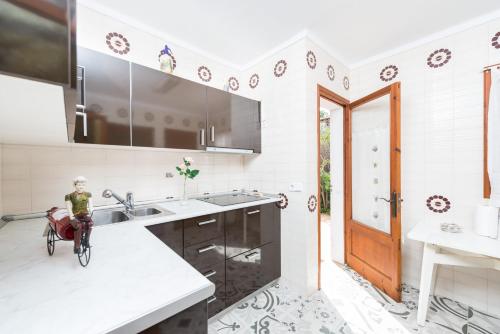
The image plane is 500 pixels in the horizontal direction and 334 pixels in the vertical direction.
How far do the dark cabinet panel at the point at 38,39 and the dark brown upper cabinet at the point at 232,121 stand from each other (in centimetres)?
156

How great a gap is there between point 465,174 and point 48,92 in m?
2.55

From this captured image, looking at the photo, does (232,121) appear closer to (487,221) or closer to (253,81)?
(253,81)

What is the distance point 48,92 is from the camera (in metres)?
0.36

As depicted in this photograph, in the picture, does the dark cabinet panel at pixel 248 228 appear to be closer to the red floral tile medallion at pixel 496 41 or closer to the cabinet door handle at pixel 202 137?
the cabinet door handle at pixel 202 137

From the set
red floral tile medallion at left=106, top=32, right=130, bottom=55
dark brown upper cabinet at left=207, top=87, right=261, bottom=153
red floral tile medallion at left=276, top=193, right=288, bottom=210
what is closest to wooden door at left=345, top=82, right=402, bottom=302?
red floral tile medallion at left=276, top=193, right=288, bottom=210

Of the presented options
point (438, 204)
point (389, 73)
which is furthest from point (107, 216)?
point (389, 73)

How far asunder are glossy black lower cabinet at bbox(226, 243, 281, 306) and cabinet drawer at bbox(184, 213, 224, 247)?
0.91ft

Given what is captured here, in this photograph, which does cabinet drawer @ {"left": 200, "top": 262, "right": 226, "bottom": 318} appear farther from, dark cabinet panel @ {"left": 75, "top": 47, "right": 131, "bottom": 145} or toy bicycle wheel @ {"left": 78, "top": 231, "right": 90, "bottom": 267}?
dark cabinet panel @ {"left": 75, "top": 47, "right": 131, "bottom": 145}

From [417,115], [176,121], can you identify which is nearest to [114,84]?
[176,121]

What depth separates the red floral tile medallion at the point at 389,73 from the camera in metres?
2.08

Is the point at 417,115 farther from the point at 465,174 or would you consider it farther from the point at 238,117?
the point at 238,117

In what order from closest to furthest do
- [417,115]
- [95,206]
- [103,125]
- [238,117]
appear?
[103,125], [95,206], [417,115], [238,117]

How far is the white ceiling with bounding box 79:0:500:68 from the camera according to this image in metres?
1.53

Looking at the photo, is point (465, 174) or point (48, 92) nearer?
point (48, 92)
